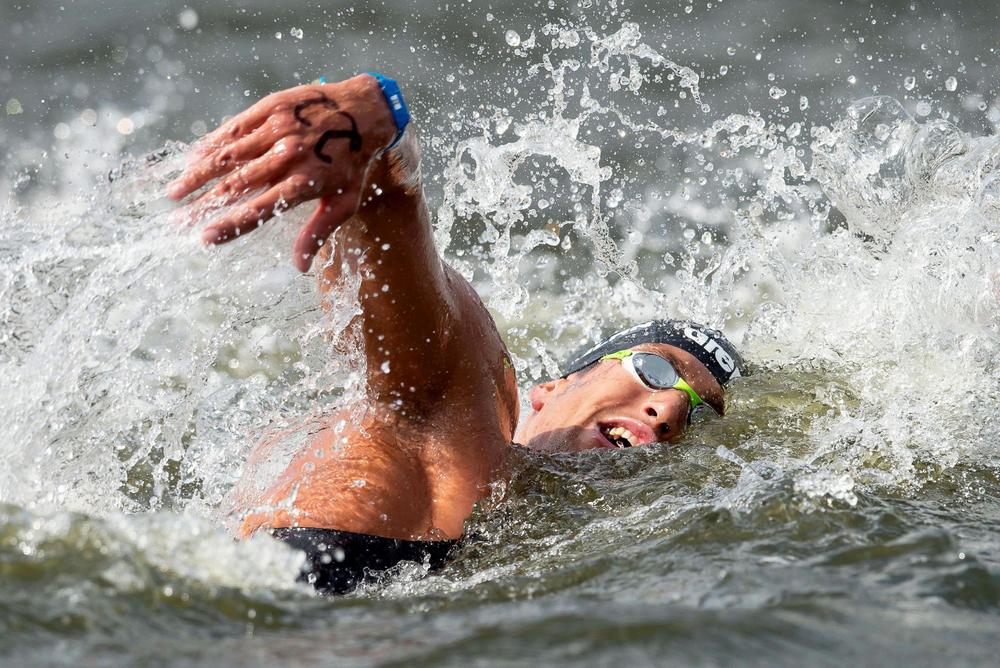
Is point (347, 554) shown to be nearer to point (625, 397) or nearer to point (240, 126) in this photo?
point (240, 126)

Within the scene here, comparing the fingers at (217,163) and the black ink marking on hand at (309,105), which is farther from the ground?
the black ink marking on hand at (309,105)

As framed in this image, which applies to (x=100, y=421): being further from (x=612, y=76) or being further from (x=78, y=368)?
(x=612, y=76)

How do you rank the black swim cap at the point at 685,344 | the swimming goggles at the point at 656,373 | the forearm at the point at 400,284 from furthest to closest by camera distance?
1. the black swim cap at the point at 685,344
2. the swimming goggles at the point at 656,373
3. the forearm at the point at 400,284

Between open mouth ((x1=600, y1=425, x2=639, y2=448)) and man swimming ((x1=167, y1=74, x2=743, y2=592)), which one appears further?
open mouth ((x1=600, y1=425, x2=639, y2=448))

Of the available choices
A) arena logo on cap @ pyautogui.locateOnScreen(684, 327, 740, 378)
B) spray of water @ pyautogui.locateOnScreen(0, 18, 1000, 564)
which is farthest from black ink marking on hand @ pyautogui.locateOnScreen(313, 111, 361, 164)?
arena logo on cap @ pyautogui.locateOnScreen(684, 327, 740, 378)

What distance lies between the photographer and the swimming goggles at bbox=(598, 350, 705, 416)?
177 inches

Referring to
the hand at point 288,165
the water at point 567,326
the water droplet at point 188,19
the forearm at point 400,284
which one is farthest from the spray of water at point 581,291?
the water droplet at point 188,19

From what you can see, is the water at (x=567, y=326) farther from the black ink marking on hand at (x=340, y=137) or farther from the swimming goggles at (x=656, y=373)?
the black ink marking on hand at (x=340, y=137)

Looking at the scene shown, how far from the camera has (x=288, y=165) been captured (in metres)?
2.75

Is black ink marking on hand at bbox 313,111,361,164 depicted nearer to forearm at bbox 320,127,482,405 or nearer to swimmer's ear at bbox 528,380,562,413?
forearm at bbox 320,127,482,405

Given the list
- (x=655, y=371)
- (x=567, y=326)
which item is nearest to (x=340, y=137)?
(x=655, y=371)

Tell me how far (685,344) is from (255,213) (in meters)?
2.73

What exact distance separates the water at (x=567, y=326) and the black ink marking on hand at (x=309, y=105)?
43 cm

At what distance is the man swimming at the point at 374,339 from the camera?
9.08ft
